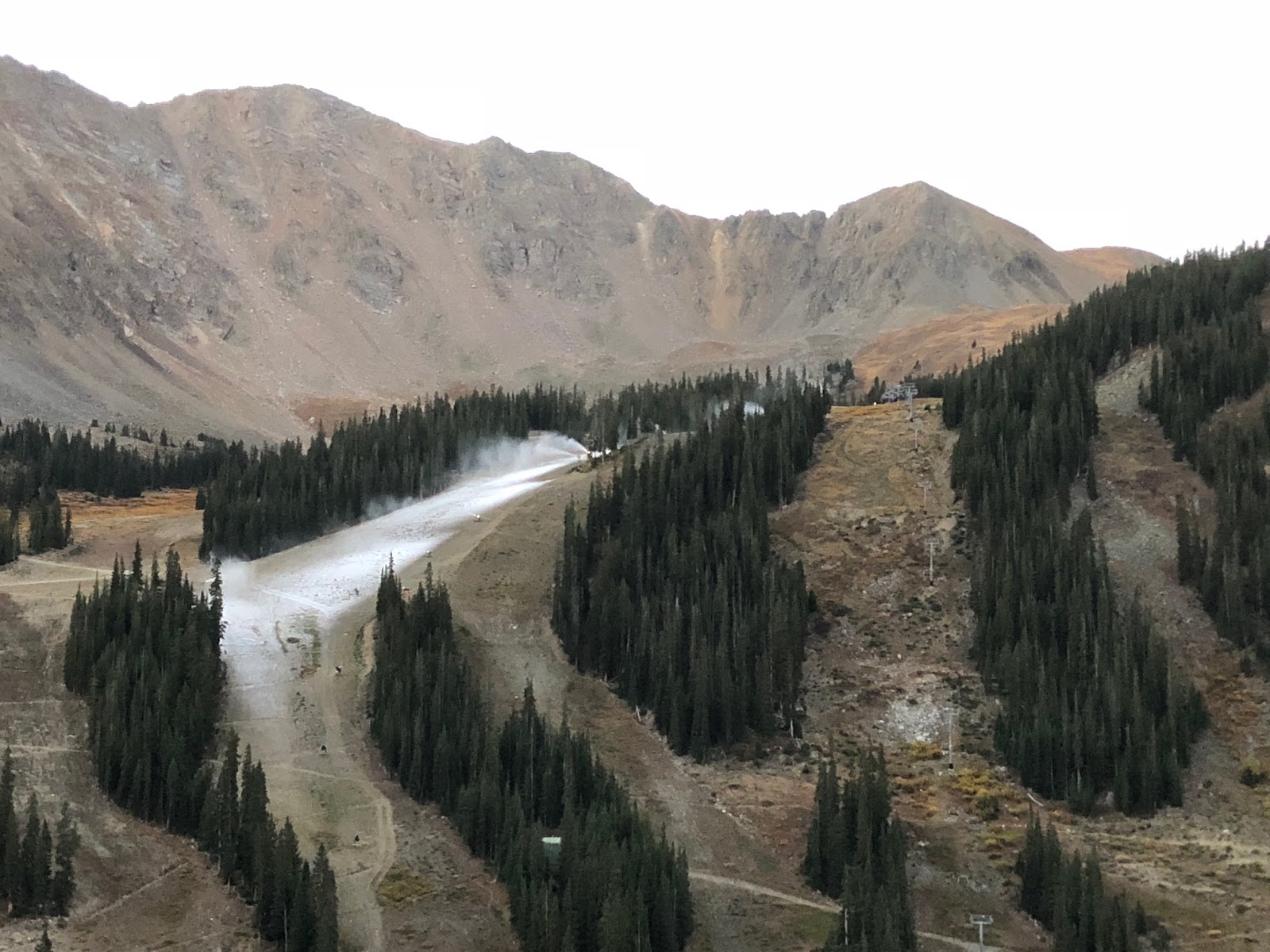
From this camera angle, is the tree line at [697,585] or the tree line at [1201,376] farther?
the tree line at [1201,376]

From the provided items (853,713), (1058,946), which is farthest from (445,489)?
(1058,946)

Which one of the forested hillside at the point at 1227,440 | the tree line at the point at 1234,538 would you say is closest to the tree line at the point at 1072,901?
the tree line at the point at 1234,538

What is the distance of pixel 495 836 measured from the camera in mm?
69438

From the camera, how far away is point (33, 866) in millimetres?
61812

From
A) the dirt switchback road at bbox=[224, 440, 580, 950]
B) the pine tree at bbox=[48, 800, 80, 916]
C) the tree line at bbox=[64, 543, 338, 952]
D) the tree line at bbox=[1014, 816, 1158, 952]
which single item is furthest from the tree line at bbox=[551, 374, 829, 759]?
the pine tree at bbox=[48, 800, 80, 916]

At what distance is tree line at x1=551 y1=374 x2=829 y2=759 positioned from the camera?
84625 mm

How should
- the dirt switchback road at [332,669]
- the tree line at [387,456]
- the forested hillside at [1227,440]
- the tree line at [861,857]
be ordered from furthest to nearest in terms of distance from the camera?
the tree line at [387,456] < the forested hillside at [1227,440] < the dirt switchback road at [332,669] < the tree line at [861,857]

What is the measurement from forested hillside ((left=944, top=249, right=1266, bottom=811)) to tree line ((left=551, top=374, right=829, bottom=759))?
13.2 meters

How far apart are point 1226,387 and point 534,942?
7194cm

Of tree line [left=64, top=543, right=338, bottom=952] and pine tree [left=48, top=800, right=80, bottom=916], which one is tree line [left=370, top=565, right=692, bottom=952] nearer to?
tree line [left=64, top=543, right=338, bottom=952]

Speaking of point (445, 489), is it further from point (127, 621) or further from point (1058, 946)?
point (1058, 946)

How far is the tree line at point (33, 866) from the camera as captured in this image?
200 ft

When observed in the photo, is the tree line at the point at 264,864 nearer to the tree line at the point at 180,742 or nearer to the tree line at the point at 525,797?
the tree line at the point at 180,742

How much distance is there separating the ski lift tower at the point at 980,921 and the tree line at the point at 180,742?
28851mm
